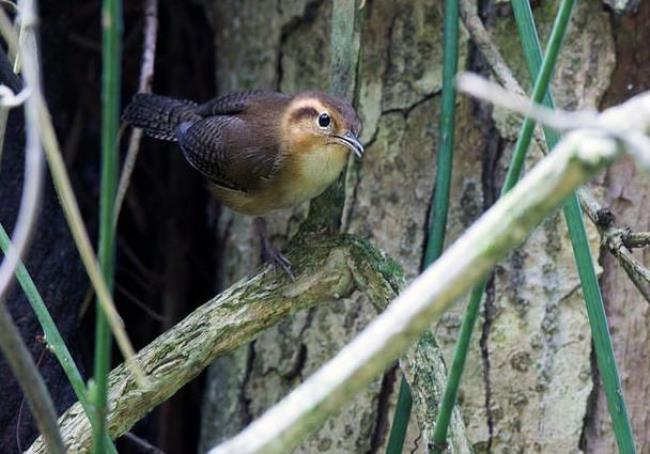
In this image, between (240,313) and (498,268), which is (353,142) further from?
(240,313)

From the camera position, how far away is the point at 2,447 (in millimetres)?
2943

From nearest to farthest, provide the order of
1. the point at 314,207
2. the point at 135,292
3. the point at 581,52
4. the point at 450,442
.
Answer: the point at 450,442 → the point at 314,207 → the point at 581,52 → the point at 135,292

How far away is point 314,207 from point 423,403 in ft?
2.33

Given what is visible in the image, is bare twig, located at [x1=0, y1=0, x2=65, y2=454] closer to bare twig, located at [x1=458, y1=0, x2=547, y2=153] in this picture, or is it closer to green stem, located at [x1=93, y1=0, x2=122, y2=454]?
green stem, located at [x1=93, y1=0, x2=122, y2=454]

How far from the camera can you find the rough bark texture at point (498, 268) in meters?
2.96

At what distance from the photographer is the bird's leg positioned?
103 inches

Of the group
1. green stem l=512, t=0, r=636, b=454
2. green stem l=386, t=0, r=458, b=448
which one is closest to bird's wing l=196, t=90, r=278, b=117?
green stem l=386, t=0, r=458, b=448

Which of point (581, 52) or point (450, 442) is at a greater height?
point (581, 52)

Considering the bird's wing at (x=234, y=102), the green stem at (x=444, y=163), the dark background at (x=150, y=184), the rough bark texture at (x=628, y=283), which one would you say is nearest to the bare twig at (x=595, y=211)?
the green stem at (x=444, y=163)

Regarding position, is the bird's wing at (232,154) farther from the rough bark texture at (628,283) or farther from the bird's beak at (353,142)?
the rough bark texture at (628,283)

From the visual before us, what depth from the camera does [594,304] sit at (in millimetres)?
2066

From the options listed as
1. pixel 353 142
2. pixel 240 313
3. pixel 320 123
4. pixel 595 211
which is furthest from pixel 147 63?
pixel 595 211

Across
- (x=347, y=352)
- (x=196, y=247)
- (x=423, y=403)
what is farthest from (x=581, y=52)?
(x=347, y=352)

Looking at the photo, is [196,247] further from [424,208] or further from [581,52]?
[581,52]
